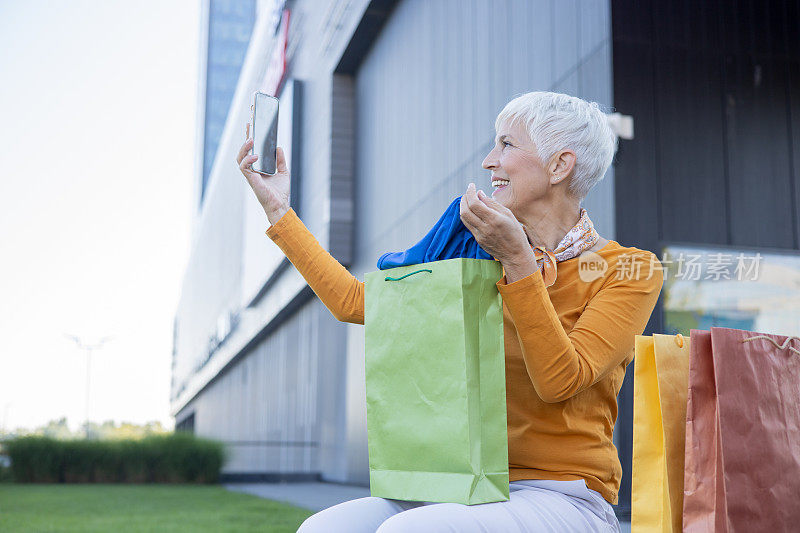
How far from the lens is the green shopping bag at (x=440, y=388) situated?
1418 millimetres

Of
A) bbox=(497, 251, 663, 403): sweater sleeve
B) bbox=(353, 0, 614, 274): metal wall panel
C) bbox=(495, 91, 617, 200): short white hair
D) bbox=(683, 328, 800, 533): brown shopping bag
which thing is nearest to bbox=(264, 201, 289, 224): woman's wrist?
bbox=(495, 91, 617, 200): short white hair

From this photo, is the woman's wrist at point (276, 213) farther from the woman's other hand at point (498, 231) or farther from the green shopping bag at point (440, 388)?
the woman's other hand at point (498, 231)

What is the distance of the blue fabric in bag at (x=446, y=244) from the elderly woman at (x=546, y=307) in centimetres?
9

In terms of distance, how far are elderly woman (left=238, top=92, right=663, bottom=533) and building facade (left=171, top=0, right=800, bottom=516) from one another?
1.41 m

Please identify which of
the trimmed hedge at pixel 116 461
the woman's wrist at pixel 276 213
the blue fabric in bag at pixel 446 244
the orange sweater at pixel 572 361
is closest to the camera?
the orange sweater at pixel 572 361

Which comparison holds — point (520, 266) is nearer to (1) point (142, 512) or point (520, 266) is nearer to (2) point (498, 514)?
(2) point (498, 514)

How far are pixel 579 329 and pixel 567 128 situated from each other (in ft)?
1.55

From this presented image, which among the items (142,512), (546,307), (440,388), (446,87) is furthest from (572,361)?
(446,87)

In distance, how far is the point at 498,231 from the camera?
4.86 ft

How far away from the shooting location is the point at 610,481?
66.4 inches

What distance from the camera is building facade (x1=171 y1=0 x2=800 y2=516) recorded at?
699 cm

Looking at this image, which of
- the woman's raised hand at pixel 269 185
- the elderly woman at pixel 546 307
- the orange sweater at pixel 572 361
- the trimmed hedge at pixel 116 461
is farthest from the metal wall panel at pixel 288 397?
the orange sweater at pixel 572 361

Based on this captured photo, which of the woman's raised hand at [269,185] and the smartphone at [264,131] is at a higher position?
the smartphone at [264,131]

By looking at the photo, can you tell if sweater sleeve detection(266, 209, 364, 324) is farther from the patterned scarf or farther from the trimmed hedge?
the trimmed hedge
